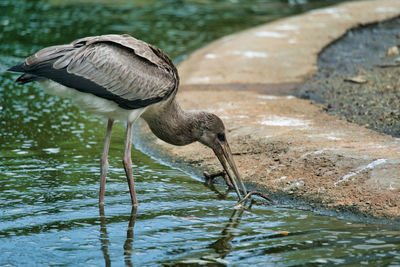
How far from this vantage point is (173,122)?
19.9 feet

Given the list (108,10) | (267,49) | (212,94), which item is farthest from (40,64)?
(108,10)

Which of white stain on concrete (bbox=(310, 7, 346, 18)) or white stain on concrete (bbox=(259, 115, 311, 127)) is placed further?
white stain on concrete (bbox=(310, 7, 346, 18))

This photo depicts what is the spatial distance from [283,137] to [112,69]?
209 centimetres

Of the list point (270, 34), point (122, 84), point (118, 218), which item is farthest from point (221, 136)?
point (270, 34)

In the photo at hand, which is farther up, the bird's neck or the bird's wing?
the bird's wing

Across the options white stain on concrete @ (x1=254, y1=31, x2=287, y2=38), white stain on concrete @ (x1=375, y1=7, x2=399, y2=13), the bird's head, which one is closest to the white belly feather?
the bird's head

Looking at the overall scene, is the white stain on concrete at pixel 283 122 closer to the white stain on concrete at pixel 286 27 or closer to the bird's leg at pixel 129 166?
the bird's leg at pixel 129 166

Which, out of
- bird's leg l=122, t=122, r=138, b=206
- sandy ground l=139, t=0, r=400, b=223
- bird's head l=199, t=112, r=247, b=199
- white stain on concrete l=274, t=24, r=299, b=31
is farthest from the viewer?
white stain on concrete l=274, t=24, r=299, b=31

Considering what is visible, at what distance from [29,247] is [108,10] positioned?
12.4 m

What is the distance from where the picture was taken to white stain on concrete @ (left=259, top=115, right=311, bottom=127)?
7195 millimetres

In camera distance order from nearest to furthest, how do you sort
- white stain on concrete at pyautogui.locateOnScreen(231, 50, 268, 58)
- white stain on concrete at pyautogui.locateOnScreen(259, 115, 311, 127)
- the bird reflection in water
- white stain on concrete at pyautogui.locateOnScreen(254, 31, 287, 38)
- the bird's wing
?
1. the bird reflection in water
2. the bird's wing
3. white stain on concrete at pyautogui.locateOnScreen(259, 115, 311, 127)
4. white stain on concrete at pyautogui.locateOnScreen(231, 50, 268, 58)
5. white stain on concrete at pyautogui.locateOnScreen(254, 31, 287, 38)

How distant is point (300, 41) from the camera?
39.9 ft

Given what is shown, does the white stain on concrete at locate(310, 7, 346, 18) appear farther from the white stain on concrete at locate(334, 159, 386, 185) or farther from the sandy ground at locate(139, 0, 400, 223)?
the white stain on concrete at locate(334, 159, 386, 185)

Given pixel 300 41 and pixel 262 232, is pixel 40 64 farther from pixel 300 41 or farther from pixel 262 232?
pixel 300 41
